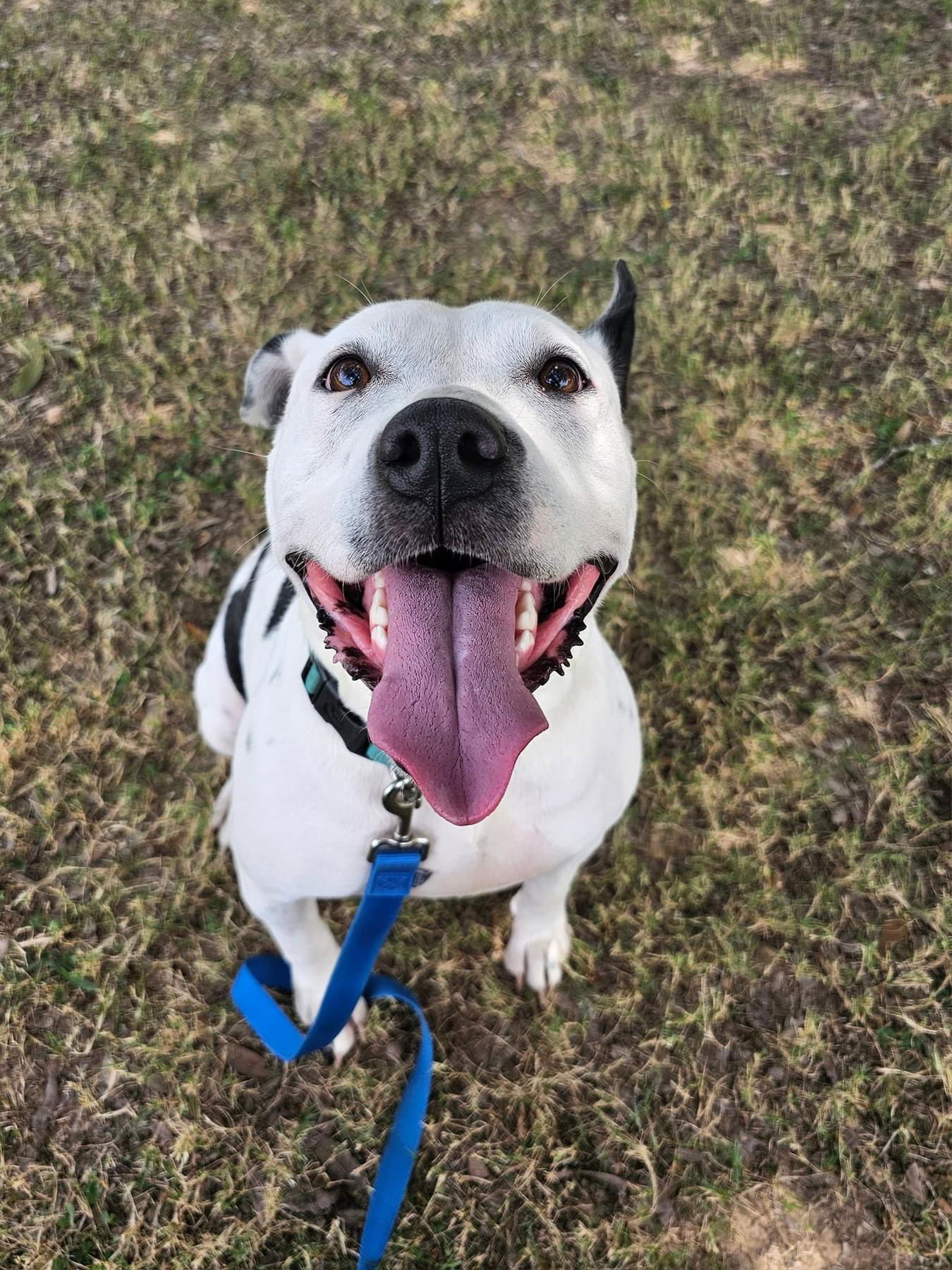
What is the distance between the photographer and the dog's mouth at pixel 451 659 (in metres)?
1.81

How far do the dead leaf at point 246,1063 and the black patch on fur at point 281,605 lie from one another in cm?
157

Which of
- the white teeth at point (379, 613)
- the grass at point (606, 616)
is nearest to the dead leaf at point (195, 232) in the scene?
the grass at point (606, 616)

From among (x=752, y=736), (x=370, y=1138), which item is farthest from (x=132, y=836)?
(x=752, y=736)

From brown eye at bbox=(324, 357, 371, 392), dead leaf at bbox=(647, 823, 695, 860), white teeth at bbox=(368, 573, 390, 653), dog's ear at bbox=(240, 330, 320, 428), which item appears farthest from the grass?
brown eye at bbox=(324, 357, 371, 392)

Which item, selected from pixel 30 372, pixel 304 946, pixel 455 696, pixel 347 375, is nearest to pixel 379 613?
pixel 455 696

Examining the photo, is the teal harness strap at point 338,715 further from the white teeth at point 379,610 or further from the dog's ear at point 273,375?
the dog's ear at point 273,375

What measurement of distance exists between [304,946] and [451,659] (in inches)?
58.8

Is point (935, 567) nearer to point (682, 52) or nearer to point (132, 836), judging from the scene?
point (132, 836)

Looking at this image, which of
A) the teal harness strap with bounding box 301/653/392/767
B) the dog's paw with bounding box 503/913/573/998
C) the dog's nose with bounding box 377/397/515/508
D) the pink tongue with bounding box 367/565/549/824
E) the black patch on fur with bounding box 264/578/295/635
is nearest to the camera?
the dog's nose with bounding box 377/397/515/508

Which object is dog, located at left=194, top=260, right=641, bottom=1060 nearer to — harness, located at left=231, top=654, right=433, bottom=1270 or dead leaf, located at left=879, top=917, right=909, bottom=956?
harness, located at left=231, top=654, right=433, bottom=1270

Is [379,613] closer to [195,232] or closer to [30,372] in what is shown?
[30,372]

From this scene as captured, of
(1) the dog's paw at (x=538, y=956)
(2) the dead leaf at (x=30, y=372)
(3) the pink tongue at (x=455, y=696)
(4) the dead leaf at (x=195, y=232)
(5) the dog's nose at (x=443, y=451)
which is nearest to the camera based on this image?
(5) the dog's nose at (x=443, y=451)

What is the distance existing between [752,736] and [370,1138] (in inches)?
83.1

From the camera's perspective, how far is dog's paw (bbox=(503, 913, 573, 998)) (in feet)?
10.5
